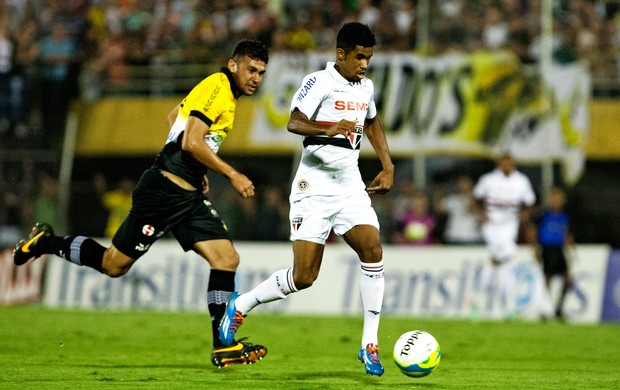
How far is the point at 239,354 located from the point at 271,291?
58 centimetres

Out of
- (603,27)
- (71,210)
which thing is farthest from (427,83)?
(71,210)

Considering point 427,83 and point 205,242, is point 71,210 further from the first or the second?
point 205,242

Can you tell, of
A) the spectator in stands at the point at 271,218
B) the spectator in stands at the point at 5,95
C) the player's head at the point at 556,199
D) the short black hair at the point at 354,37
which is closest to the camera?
the short black hair at the point at 354,37

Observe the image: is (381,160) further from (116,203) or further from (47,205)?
(47,205)

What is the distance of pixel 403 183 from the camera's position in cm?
2069

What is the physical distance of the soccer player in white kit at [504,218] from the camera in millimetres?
17891

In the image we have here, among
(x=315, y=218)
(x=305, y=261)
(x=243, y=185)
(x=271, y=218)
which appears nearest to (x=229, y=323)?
(x=305, y=261)

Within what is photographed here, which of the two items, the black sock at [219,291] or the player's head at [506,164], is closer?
the black sock at [219,291]

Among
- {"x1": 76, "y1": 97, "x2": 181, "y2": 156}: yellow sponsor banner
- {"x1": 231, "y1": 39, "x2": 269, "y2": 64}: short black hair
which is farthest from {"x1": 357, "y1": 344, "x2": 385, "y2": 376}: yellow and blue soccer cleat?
{"x1": 76, "y1": 97, "x2": 181, "y2": 156}: yellow sponsor banner

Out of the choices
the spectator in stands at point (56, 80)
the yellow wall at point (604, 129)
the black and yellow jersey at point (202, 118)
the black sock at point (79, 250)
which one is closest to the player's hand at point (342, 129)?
the black and yellow jersey at point (202, 118)

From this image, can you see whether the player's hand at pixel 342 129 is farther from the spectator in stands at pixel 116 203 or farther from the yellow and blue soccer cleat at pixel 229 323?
the spectator in stands at pixel 116 203

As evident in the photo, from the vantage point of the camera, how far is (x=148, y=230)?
940 cm

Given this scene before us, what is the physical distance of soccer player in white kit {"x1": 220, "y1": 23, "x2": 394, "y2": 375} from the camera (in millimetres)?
8727

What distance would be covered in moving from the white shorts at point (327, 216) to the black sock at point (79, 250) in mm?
1924
